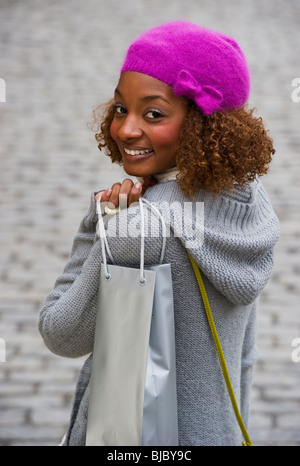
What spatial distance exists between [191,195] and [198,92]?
28 cm

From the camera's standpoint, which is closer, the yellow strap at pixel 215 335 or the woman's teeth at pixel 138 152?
the yellow strap at pixel 215 335

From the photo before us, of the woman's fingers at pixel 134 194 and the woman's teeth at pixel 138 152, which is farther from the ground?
the woman's teeth at pixel 138 152

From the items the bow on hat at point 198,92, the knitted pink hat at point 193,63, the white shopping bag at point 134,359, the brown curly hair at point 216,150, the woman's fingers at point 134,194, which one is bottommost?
the white shopping bag at point 134,359

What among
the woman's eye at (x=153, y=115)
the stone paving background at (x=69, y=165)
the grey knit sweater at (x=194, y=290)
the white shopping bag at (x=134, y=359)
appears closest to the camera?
the white shopping bag at (x=134, y=359)

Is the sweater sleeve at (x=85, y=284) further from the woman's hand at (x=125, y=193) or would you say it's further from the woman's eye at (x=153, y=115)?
the woman's eye at (x=153, y=115)

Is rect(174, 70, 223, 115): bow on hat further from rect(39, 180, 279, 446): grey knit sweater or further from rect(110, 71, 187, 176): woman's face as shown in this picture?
rect(39, 180, 279, 446): grey knit sweater

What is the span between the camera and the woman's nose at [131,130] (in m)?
1.72

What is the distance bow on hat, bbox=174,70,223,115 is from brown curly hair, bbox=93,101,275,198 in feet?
0.12

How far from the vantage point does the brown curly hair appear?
167cm

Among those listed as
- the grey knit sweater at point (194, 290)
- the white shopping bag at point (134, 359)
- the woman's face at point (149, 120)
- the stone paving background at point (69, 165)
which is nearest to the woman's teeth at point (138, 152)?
the woman's face at point (149, 120)

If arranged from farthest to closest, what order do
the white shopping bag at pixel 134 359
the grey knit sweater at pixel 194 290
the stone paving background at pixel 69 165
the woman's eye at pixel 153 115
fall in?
the stone paving background at pixel 69 165 < the woman's eye at pixel 153 115 < the grey knit sweater at pixel 194 290 < the white shopping bag at pixel 134 359
